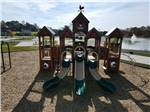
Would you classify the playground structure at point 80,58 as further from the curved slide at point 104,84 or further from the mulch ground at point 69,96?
the mulch ground at point 69,96

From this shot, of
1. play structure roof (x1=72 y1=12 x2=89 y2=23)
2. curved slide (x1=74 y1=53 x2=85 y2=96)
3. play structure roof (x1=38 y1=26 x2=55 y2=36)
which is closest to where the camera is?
curved slide (x1=74 y1=53 x2=85 y2=96)

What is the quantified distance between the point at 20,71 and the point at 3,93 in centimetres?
309

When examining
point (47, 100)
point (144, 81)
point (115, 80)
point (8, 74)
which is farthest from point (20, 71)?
point (144, 81)

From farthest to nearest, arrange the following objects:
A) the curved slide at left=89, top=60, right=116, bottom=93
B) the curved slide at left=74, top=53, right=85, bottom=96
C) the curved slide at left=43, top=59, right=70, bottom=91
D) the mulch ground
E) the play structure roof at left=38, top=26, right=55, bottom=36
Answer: the play structure roof at left=38, top=26, right=55, bottom=36 < the curved slide at left=43, top=59, right=70, bottom=91 < the curved slide at left=89, top=60, right=116, bottom=93 < the curved slide at left=74, top=53, right=85, bottom=96 < the mulch ground

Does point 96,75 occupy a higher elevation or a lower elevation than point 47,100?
higher

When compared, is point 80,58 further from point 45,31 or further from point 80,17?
point 45,31

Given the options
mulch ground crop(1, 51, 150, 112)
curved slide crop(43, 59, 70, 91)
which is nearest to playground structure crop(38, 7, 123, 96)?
curved slide crop(43, 59, 70, 91)

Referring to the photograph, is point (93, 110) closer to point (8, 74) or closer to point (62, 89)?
point (62, 89)

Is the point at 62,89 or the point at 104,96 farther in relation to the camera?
the point at 62,89

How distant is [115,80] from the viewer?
26.5 ft

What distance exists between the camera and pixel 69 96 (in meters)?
6.02

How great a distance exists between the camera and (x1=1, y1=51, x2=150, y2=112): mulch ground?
519 cm

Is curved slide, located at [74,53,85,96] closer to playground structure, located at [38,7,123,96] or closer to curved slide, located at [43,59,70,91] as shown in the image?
playground structure, located at [38,7,123,96]

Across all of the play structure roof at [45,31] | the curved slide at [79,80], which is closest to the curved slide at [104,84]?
the curved slide at [79,80]
